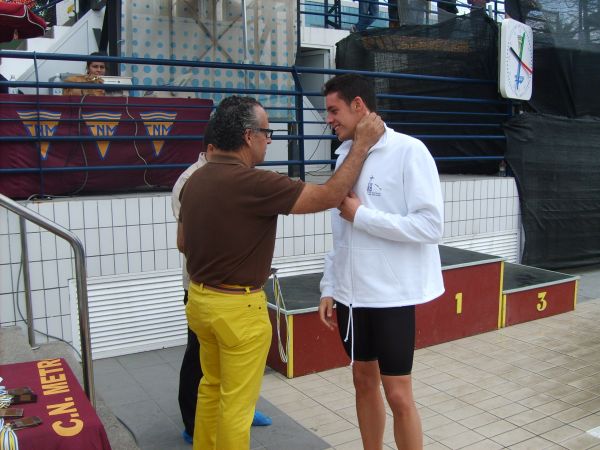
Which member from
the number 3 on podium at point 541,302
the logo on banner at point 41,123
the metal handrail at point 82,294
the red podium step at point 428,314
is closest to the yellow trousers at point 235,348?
the metal handrail at point 82,294

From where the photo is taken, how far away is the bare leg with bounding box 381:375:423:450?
2725 millimetres

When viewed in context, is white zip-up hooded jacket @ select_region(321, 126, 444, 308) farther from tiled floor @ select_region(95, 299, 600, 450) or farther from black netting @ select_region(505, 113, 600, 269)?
black netting @ select_region(505, 113, 600, 269)

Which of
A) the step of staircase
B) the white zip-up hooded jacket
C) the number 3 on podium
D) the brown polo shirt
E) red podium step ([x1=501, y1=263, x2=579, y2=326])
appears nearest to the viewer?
the brown polo shirt

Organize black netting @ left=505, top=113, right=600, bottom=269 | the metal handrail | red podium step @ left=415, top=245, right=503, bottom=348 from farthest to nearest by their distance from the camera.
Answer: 1. black netting @ left=505, top=113, right=600, bottom=269
2. red podium step @ left=415, top=245, right=503, bottom=348
3. the metal handrail

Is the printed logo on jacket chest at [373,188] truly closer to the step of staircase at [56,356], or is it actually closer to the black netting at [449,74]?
the step of staircase at [56,356]

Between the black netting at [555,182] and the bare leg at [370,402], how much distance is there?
5.46m

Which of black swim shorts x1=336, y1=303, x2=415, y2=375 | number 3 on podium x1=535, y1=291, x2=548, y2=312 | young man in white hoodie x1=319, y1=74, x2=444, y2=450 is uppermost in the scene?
young man in white hoodie x1=319, y1=74, x2=444, y2=450

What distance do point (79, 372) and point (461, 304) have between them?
3.29 metres

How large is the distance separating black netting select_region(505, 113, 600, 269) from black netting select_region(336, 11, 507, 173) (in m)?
0.39

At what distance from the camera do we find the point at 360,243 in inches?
109

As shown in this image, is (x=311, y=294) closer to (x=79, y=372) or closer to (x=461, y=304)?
(x=461, y=304)

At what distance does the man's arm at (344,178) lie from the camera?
2.52 metres

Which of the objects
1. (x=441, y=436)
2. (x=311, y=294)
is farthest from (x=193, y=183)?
(x=311, y=294)

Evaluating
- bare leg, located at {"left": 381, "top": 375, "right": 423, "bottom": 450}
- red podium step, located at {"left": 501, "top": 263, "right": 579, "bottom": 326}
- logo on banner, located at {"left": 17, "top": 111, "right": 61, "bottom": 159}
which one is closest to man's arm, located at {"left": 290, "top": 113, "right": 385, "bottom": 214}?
bare leg, located at {"left": 381, "top": 375, "right": 423, "bottom": 450}
